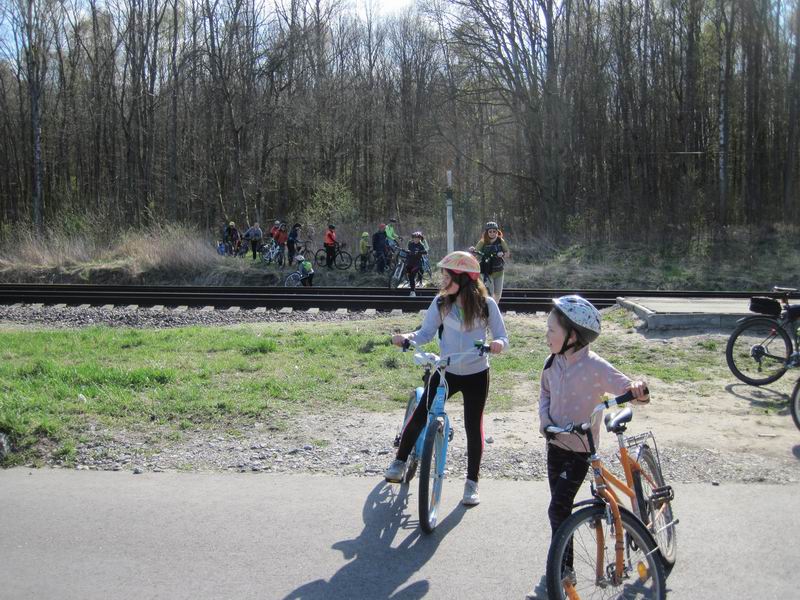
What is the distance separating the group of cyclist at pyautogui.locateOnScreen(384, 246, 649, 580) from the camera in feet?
12.8

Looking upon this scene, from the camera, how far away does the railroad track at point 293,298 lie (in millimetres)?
15398

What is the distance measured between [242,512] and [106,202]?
3726 centimetres

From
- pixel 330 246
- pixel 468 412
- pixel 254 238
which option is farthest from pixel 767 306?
pixel 254 238

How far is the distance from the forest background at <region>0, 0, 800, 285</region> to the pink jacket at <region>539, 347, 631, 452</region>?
20.3 metres

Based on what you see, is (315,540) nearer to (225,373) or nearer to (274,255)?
(225,373)

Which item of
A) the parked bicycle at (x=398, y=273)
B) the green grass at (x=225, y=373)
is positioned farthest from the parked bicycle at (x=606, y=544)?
the parked bicycle at (x=398, y=273)

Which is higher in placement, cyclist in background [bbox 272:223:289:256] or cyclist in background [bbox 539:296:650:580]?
cyclist in background [bbox 272:223:289:256]

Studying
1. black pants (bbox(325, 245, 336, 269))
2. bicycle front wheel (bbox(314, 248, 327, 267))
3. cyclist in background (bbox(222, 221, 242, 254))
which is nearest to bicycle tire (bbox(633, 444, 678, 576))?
black pants (bbox(325, 245, 336, 269))

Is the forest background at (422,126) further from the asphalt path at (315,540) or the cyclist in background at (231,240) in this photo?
the asphalt path at (315,540)

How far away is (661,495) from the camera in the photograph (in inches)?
155

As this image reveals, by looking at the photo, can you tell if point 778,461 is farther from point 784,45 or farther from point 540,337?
point 784,45

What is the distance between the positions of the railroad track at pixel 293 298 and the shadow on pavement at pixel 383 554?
32.7 feet

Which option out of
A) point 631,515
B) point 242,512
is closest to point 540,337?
point 242,512

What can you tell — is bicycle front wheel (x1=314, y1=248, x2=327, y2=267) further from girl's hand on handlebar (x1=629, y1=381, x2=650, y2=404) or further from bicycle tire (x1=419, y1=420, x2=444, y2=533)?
girl's hand on handlebar (x1=629, y1=381, x2=650, y2=404)
